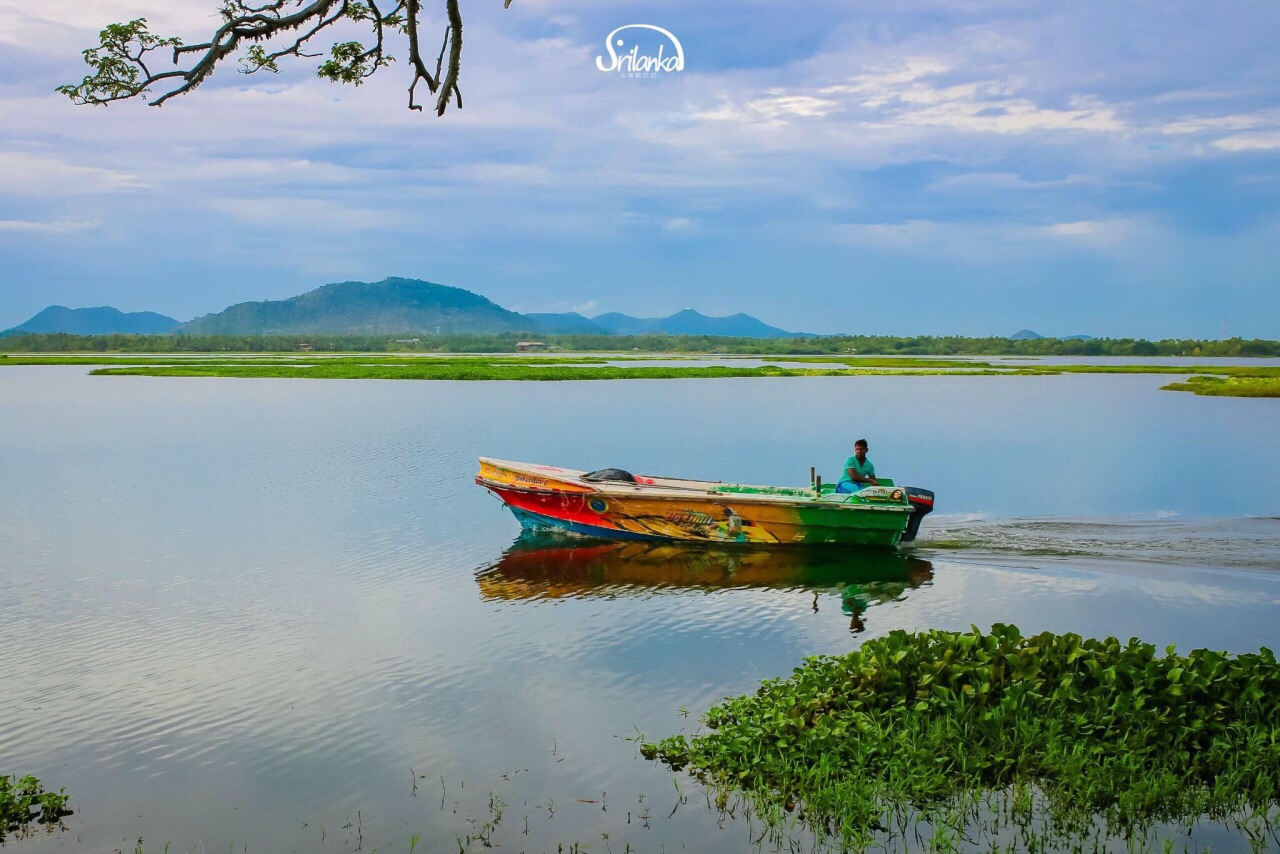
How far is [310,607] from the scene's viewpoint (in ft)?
44.5

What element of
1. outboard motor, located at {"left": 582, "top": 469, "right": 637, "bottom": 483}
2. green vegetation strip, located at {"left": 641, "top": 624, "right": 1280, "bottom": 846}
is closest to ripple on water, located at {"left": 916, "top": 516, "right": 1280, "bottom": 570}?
outboard motor, located at {"left": 582, "top": 469, "right": 637, "bottom": 483}

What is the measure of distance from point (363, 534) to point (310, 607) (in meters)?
4.89

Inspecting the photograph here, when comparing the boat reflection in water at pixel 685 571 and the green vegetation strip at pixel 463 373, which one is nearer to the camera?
the boat reflection in water at pixel 685 571

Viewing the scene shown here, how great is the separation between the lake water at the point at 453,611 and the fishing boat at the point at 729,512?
17.0 inches

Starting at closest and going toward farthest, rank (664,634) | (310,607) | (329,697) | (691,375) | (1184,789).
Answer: (1184,789) → (329,697) → (664,634) → (310,607) → (691,375)

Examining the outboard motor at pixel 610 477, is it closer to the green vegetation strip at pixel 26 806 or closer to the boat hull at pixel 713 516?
the boat hull at pixel 713 516

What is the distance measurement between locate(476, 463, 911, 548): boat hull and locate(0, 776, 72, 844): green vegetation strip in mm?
10323

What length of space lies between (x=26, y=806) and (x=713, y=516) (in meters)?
11.1

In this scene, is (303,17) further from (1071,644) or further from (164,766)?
(1071,644)

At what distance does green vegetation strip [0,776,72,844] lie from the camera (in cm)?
730

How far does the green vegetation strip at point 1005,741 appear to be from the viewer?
7.35m

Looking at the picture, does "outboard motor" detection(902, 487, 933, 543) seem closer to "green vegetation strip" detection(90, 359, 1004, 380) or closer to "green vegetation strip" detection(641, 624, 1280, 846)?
"green vegetation strip" detection(641, 624, 1280, 846)

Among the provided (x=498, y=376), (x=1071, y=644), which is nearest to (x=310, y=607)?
(x=1071, y=644)

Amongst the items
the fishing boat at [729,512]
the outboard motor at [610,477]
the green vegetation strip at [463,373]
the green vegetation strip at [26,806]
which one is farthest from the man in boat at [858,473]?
the green vegetation strip at [463,373]
